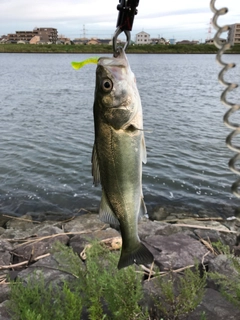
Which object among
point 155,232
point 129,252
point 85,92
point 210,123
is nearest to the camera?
point 129,252

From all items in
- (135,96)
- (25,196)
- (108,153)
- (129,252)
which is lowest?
(25,196)

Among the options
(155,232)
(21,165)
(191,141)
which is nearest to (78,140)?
(21,165)

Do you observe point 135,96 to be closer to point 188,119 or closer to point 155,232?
point 155,232

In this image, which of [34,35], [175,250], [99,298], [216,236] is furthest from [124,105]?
[34,35]

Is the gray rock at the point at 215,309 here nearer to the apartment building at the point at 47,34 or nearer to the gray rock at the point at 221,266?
the gray rock at the point at 221,266

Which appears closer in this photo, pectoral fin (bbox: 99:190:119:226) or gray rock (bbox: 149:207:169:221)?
pectoral fin (bbox: 99:190:119:226)

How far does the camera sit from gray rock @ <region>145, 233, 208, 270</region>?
17.0 feet

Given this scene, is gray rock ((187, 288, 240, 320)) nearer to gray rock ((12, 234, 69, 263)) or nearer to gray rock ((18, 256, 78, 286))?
gray rock ((18, 256, 78, 286))

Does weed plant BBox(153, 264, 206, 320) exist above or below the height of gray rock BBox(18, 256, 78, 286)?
above

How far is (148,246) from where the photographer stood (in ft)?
18.5

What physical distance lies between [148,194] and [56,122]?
32.1 ft

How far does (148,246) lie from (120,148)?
3.53 meters

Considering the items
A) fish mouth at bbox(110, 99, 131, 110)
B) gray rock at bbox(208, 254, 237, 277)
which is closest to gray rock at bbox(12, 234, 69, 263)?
gray rock at bbox(208, 254, 237, 277)

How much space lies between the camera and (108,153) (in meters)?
2.50
